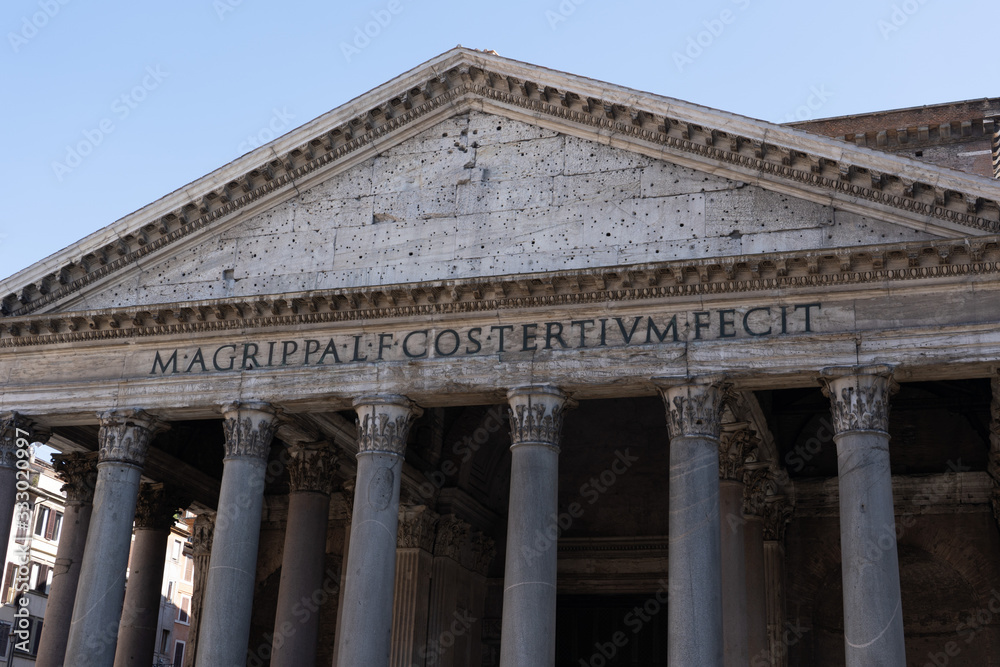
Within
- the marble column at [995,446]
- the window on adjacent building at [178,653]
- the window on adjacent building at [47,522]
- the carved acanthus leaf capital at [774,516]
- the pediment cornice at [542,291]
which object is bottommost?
the window on adjacent building at [178,653]

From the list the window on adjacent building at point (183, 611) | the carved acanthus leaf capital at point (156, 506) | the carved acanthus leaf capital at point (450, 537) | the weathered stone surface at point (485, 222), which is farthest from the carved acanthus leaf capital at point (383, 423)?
the window on adjacent building at point (183, 611)

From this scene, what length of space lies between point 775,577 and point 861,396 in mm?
5691

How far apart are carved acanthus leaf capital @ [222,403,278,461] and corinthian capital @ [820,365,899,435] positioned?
22.7 feet

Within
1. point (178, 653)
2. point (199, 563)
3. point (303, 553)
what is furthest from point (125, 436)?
point (178, 653)

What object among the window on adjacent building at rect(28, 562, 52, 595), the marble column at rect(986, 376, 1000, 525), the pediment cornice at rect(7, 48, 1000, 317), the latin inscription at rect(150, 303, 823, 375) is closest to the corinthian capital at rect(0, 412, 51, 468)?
the pediment cornice at rect(7, 48, 1000, 317)

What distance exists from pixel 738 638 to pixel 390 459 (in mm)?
4790

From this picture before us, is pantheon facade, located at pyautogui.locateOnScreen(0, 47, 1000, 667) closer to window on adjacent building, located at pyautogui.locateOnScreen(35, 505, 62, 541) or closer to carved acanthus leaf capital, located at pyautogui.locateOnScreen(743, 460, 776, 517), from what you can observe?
carved acanthus leaf capital, located at pyautogui.locateOnScreen(743, 460, 776, 517)

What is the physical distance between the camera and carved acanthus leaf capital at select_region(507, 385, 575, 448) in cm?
1342

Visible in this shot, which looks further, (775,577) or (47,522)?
(47,522)

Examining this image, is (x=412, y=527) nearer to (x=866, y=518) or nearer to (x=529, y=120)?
(x=529, y=120)

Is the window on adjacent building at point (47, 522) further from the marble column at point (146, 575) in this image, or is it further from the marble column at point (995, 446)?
the marble column at point (995, 446)

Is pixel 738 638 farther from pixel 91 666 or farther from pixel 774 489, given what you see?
pixel 91 666

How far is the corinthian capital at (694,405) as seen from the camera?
12883mm

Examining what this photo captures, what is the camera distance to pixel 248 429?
47.9 ft
